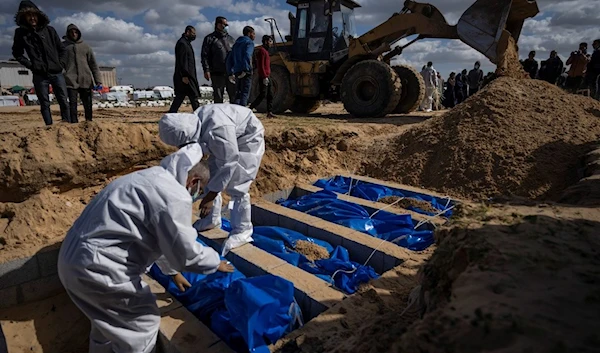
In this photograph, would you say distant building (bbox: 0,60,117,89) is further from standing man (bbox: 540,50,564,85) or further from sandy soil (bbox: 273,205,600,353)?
sandy soil (bbox: 273,205,600,353)

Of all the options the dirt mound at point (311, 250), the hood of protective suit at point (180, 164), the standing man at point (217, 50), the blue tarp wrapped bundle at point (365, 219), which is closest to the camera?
the hood of protective suit at point (180, 164)

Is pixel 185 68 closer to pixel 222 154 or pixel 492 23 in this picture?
pixel 222 154

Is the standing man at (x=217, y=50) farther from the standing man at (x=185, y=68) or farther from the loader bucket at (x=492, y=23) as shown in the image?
the loader bucket at (x=492, y=23)

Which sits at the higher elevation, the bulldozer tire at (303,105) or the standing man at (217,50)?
the standing man at (217,50)

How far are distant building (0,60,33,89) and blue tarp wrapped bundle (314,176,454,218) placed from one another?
3627cm

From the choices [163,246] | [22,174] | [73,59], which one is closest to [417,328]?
[163,246]

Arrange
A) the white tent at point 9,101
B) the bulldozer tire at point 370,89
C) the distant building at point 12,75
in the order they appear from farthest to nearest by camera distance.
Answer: the distant building at point 12,75 → the white tent at point 9,101 → the bulldozer tire at point 370,89

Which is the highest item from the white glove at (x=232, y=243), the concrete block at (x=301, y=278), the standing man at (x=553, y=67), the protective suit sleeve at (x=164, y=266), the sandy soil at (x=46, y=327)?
the standing man at (x=553, y=67)

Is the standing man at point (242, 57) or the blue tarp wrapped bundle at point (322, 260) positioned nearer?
the blue tarp wrapped bundle at point (322, 260)

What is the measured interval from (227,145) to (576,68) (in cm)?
1007

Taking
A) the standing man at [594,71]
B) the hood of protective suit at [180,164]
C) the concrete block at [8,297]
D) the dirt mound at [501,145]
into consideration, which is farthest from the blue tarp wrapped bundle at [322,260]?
the standing man at [594,71]

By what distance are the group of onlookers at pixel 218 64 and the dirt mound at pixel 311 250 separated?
3.19m

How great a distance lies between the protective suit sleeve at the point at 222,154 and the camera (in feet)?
9.39

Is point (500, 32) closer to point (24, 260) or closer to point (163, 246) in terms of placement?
point (163, 246)
